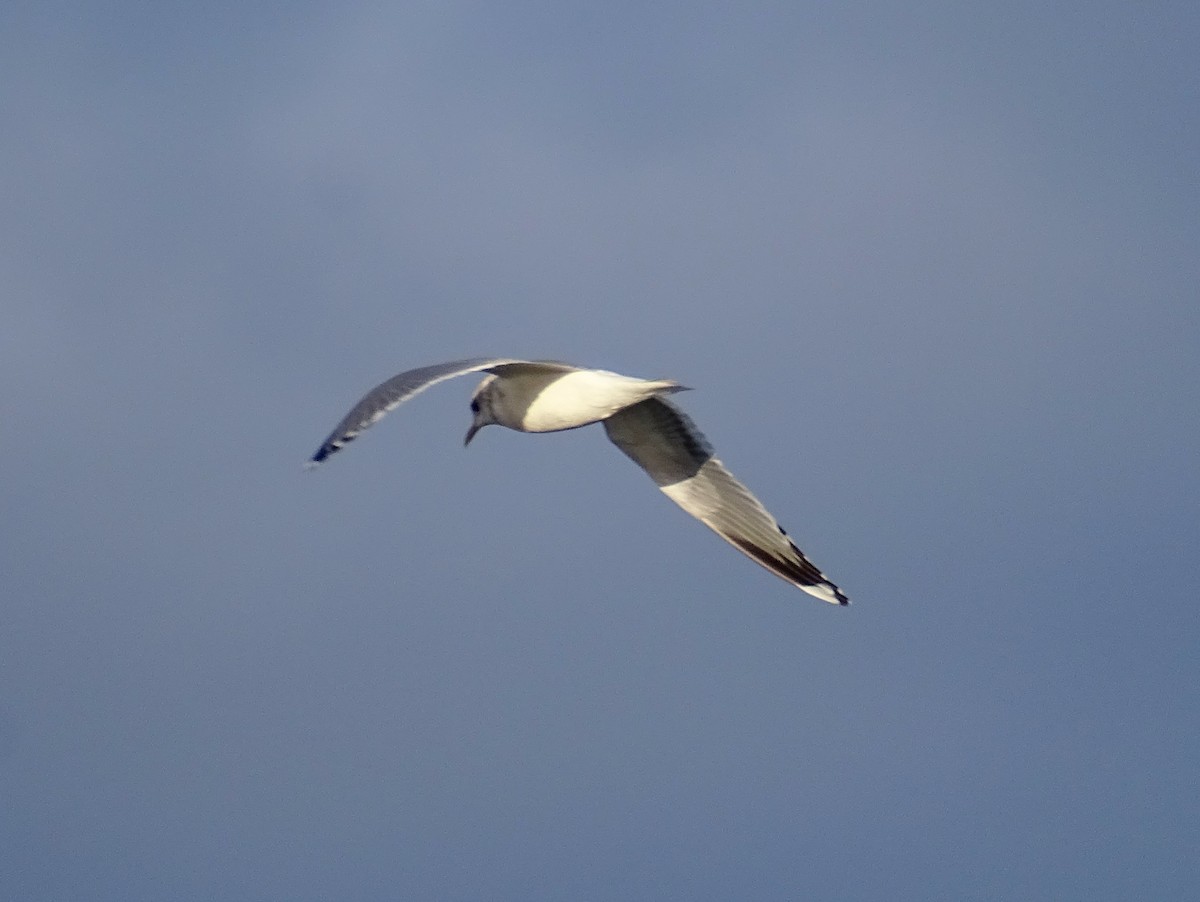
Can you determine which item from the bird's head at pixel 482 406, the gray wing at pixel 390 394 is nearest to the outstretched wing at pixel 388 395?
the gray wing at pixel 390 394

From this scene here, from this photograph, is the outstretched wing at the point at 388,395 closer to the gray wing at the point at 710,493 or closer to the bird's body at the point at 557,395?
the bird's body at the point at 557,395

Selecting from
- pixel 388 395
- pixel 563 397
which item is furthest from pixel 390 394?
pixel 563 397

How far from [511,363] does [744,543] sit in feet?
6.49

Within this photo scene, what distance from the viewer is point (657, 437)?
31.1 feet

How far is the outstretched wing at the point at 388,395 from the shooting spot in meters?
7.20

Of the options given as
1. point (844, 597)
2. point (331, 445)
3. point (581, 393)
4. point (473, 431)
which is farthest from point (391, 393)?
point (844, 597)

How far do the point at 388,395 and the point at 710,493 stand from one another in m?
2.58

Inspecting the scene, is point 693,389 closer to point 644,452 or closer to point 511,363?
point 511,363

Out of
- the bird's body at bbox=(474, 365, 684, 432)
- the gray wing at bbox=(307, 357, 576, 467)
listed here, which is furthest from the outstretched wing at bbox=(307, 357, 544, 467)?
the bird's body at bbox=(474, 365, 684, 432)

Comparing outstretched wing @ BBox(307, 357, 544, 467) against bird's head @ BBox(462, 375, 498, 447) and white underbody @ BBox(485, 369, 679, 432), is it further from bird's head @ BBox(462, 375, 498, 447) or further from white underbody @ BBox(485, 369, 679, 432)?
bird's head @ BBox(462, 375, 498, 447)

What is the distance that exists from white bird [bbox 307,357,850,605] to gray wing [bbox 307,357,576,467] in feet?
2.24

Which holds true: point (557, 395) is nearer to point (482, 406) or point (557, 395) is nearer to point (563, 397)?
point (563, 397)

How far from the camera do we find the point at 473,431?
9.73 metres

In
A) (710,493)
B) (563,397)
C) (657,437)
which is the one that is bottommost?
(710,493)
